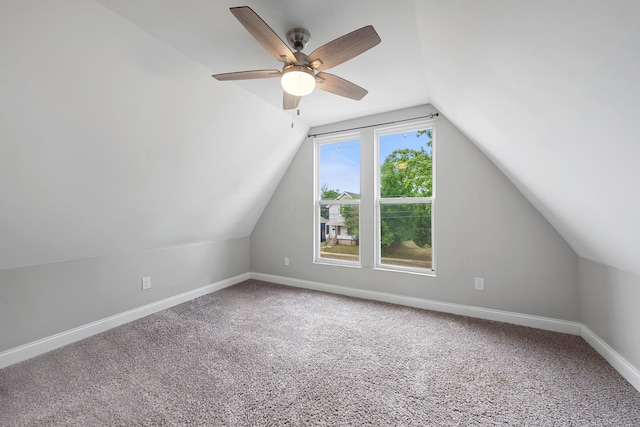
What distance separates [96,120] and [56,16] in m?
0.59

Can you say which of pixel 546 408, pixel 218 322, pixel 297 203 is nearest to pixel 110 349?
pixel 218 322

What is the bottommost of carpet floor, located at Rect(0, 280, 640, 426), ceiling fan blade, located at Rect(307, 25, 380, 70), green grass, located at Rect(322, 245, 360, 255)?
carpet floor, located at Rect(0, 280, 640, 426)

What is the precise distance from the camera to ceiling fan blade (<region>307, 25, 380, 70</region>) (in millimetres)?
1353

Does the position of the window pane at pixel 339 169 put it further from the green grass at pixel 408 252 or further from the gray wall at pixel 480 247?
the green grass at pixel 408 252

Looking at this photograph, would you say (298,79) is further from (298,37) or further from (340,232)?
(340,232)

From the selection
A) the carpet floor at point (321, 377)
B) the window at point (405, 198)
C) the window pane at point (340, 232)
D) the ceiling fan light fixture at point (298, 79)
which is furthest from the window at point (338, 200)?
the ceiling fan light fixture at point (298, 79)

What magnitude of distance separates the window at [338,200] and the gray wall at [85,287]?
169 cm

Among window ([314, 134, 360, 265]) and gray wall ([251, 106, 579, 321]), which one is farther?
window ([314, 134, 360, 265])

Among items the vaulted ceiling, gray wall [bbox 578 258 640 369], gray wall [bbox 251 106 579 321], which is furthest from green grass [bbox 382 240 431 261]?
gray wall [bbox 578 258 640 369]

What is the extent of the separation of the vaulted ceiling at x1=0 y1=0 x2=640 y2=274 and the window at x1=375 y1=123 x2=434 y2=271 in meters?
0.54

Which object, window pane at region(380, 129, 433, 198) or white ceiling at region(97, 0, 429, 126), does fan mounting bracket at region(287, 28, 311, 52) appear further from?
window pane at region(380, 129, 433, 198)

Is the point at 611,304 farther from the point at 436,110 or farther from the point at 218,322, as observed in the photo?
the point at 218,322

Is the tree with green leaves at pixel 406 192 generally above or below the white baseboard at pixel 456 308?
above

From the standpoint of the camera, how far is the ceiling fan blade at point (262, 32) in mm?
1210
